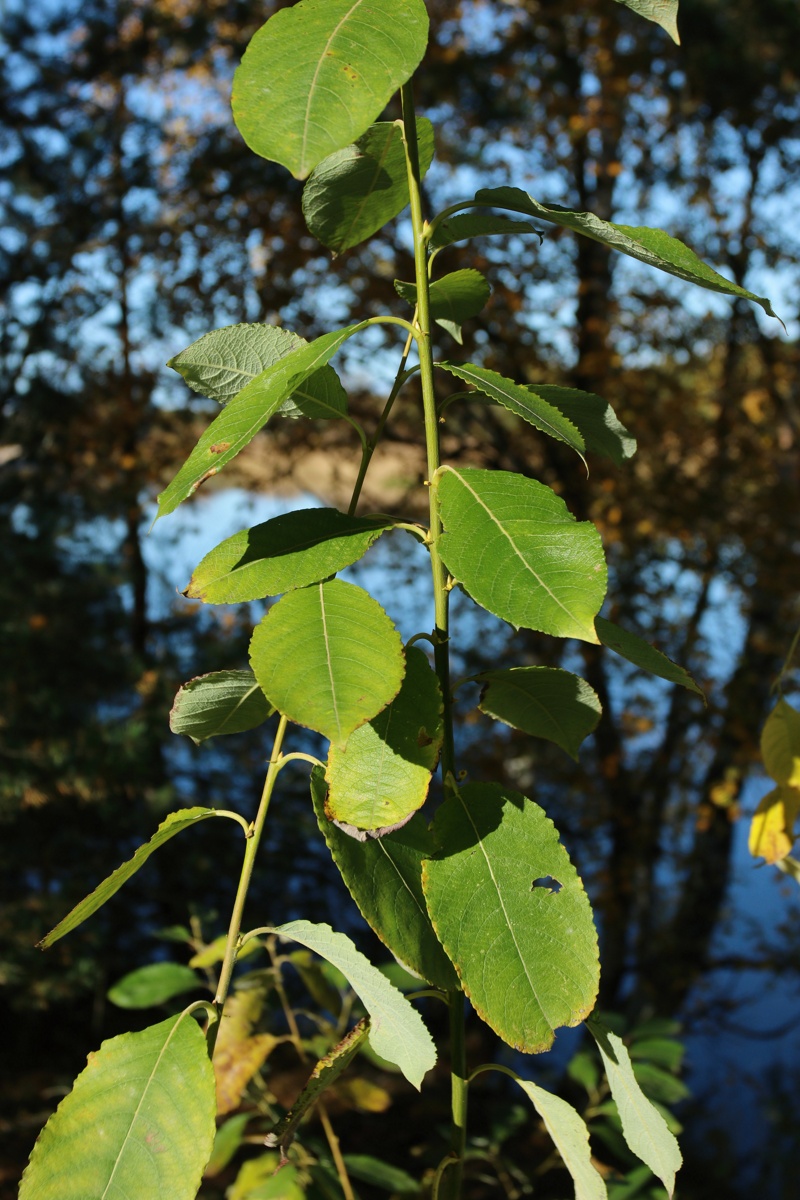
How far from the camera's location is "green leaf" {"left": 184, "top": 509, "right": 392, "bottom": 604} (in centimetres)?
48

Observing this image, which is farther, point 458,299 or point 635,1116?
point 458,299

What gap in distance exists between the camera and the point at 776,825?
28.3 inches

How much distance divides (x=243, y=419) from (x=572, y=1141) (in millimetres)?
441

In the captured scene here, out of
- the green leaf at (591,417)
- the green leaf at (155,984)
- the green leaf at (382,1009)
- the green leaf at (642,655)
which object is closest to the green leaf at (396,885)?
the green leaf at (382,1009)

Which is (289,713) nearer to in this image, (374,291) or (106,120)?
(374,291)

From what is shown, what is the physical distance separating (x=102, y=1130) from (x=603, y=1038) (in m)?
0.28

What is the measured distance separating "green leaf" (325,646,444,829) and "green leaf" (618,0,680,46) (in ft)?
1.12

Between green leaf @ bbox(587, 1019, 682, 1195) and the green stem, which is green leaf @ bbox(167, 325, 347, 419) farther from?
green leaf @ bbox(587, 1019, 682, 1195)

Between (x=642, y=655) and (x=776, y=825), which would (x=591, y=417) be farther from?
(x=776, y=825)

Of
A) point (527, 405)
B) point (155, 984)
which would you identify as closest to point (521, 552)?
point (527, 405)

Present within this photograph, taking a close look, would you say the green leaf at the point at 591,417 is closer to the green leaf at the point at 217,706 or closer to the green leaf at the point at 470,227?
the green leaf at the point at 470,227

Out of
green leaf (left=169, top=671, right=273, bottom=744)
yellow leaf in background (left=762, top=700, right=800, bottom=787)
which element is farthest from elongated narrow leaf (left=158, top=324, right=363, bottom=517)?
yellow leaf in background (left=762, top=700, right=800, bottom=787)


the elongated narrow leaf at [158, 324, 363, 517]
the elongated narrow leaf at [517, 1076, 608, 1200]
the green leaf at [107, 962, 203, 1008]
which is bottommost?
the green leaf at [107, 962, 203, 1008]

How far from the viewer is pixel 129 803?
2.82 meters
